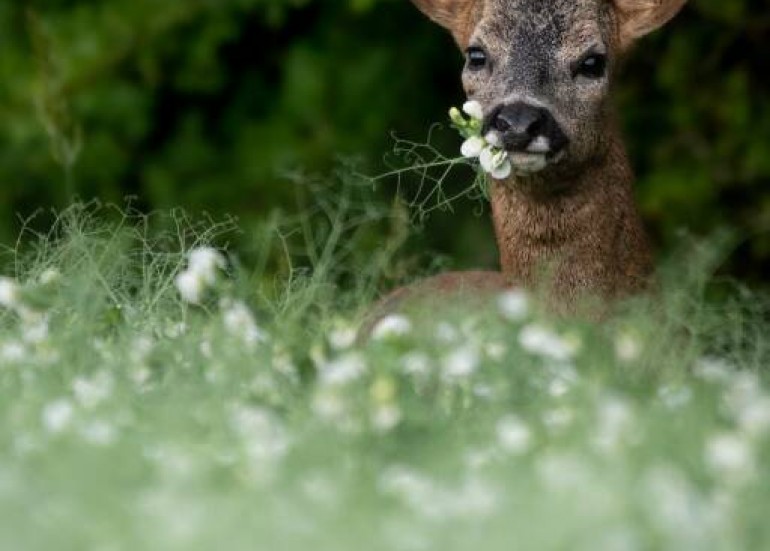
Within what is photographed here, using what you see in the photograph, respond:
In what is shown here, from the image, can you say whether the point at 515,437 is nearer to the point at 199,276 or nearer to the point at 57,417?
the point at 57,417

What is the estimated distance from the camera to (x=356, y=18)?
938 cm

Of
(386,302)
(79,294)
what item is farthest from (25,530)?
(386,302)

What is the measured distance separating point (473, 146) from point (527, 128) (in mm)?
179

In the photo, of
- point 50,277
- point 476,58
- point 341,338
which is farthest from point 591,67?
point 50,277

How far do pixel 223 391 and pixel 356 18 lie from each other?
562cm

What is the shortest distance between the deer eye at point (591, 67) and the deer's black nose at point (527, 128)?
1.06ft

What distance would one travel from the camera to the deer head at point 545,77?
18.2 ft

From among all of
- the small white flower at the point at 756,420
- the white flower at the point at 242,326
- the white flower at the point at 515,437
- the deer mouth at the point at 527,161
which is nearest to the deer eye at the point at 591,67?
the deer mouth at the point at 527,161

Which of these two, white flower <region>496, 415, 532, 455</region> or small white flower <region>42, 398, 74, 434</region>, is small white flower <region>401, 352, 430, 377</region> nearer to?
white flower <region>496, 415, 532, 455</region>

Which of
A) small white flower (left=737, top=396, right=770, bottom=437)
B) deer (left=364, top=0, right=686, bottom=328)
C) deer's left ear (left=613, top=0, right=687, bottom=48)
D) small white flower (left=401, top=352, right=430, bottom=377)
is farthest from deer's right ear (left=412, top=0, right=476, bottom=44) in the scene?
small white flower (left=737, top=396, right=770, bottom=437)

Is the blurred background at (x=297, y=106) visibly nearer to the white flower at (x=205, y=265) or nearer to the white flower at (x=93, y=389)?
the white flower at (x=205, y=265)

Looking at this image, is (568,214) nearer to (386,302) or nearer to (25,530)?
(386,302)

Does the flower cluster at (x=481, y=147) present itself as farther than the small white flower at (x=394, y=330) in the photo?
Yes

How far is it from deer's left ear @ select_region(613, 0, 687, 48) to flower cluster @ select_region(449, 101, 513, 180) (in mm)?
970
